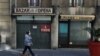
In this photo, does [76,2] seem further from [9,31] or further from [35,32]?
[9,31]

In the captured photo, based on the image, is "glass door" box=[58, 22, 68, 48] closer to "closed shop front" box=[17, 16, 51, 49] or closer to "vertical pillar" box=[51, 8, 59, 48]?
"vertical pillar" box=[51, 8, 59, 48]

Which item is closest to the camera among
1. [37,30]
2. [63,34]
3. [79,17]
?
[79,17]

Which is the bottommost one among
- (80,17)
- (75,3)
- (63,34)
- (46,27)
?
(63,34)

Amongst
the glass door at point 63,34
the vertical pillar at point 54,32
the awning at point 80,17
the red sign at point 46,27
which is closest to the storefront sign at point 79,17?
the awning at point 80,17

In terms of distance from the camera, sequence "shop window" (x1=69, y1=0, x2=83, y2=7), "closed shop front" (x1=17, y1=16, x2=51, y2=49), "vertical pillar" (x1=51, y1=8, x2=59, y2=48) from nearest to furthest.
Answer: "vertical pillar" (x1=51, y1=8, x2=59, y2=48) < "closed shop front" (x1=17, y1=16, x2=51, y2=49) < "shop window" (x1=69, y1=0, x2=83, y2=7)

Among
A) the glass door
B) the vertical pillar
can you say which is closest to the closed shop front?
the vertical pillar

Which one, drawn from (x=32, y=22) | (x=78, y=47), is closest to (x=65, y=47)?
(x=78, y=47)

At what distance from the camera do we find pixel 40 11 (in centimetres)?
2873

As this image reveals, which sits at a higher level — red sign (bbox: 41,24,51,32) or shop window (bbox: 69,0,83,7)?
shop window (bbox: 69,0,83,7)

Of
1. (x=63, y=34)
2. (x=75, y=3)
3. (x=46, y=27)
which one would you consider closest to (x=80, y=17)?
(x=75, y=3)

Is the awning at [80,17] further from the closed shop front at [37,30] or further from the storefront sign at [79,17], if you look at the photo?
the closed shop front at [37,30]

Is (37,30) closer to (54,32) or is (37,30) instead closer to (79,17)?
(54,32)

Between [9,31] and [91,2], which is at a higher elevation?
[91,2]

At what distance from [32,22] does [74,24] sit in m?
3.52
